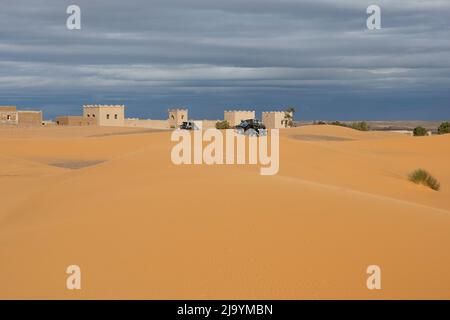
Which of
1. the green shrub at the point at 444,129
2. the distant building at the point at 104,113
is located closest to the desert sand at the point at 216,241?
the green shrub at the point at 444,129

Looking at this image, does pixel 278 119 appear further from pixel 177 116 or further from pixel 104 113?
pixel 104 113

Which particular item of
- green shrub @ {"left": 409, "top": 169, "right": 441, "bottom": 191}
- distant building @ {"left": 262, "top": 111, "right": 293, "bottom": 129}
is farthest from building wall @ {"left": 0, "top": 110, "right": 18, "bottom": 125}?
green shrub @ {"left": 409, "top": 169, "right": 441, "bottom": 191}

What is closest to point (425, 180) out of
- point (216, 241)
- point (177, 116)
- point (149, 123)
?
point (216, 241)

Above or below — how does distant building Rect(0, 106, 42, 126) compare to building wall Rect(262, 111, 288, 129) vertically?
below

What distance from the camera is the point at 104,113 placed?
3728 inches

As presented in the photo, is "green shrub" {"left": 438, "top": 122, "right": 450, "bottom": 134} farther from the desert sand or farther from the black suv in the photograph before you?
the desert sand

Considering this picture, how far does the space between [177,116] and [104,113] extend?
38.4 feet

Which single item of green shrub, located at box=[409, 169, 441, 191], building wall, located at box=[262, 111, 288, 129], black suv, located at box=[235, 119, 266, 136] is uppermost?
building wall, located at box=[262, 111, 288, 129]

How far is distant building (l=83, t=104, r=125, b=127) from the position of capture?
9412cm

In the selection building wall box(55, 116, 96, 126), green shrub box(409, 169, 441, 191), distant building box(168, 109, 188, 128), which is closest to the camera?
green shrub box(409, 169, 441, 191)

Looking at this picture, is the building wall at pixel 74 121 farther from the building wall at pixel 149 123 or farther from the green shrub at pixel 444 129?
the green shrub at pixel 444 129

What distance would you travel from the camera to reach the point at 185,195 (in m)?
12.4
